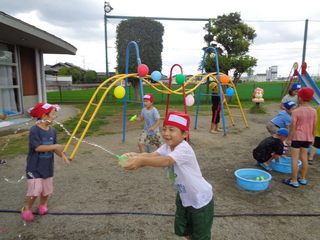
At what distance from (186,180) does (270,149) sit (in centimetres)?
308

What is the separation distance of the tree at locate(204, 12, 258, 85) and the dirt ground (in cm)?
1164

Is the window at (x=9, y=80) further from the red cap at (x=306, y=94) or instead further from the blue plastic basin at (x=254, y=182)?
the red cap at (x=306, y=94)

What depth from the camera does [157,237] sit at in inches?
102

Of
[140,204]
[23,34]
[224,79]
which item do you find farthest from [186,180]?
[23,34]

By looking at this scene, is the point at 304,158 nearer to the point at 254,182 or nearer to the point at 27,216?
the point at 254,182

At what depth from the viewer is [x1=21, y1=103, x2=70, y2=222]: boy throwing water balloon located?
282cm

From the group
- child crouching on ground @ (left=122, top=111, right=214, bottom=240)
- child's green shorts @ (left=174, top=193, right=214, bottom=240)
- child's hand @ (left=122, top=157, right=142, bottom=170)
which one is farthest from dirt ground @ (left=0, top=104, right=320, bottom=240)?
child's hand @ (left=122, top=157, right=142, bottom=170)

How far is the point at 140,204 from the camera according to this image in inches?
131

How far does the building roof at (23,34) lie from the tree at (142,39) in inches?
209

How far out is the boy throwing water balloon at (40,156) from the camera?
2820 mm

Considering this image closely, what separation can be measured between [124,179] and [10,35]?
7669 millimetres

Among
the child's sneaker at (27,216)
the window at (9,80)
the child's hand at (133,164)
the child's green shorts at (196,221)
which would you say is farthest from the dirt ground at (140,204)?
the window at (9,80)

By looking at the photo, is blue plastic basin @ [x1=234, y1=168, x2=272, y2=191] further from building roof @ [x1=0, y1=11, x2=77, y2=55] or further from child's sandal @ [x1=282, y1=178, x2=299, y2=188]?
building roof @ [x1=0, y1=11, x2=77, y2=55]

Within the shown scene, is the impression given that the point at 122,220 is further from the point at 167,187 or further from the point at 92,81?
the point at 92,81
